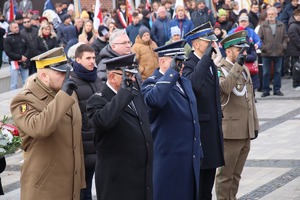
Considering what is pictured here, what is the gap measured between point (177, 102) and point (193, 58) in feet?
3.17

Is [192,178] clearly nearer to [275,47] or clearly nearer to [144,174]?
[144,174]

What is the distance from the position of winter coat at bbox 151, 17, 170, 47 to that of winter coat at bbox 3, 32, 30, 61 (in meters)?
3.11

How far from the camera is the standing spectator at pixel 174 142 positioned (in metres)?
7.79

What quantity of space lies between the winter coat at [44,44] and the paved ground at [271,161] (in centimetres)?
353

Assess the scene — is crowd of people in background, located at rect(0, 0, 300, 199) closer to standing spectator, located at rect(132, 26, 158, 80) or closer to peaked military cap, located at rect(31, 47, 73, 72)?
standing spectator, located at rect(132, 26, 158, 80)

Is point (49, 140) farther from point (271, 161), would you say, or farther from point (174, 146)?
point (271, 161)

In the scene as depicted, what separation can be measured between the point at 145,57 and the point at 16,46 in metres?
4.85

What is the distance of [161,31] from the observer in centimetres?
2148

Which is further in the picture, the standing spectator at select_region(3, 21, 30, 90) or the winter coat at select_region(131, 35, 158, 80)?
the standing spectator at select_region(3, 21, 30, 90)

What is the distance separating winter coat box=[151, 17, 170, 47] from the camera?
21.4 metres

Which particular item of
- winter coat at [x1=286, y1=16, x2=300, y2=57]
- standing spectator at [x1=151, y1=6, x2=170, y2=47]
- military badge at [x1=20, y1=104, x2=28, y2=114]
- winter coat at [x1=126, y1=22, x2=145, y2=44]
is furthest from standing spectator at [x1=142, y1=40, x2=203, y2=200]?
winter coat at [x1=126, y1=22, x2=145, y2=44]

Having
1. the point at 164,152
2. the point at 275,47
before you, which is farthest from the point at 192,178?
the point at 275,47

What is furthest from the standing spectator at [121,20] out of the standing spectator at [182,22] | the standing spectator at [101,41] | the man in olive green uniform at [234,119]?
the man in olive green uniform at [234,119]

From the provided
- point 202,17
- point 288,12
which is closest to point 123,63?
point 202,17
